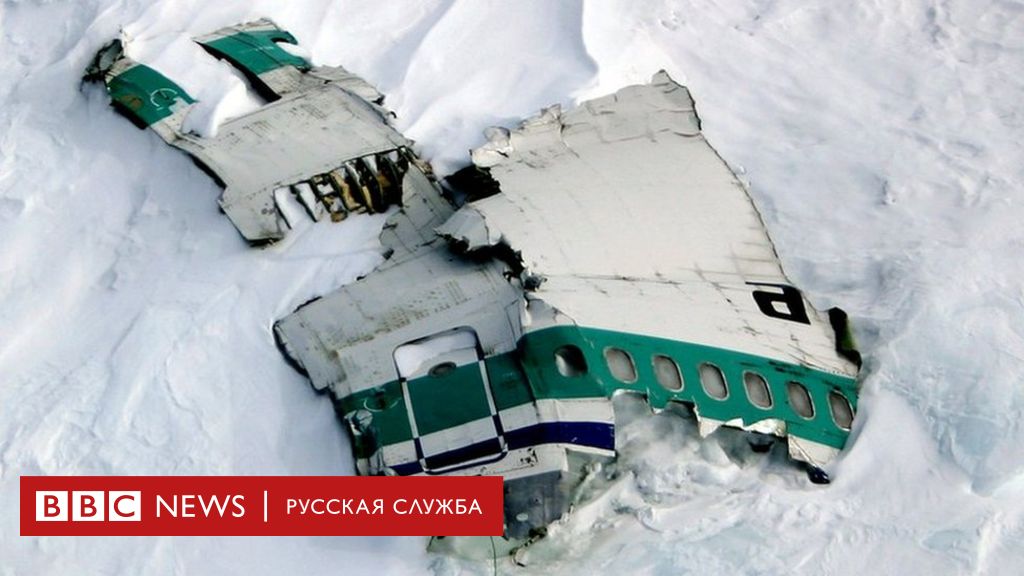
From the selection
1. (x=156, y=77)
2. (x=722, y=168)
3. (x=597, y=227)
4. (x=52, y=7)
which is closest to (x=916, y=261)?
(x=722, y=168)

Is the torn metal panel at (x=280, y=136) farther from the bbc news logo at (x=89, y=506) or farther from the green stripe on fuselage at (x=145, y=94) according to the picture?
the bbc news logo at (x=89, y=506)

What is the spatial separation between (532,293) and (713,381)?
57.4 inches

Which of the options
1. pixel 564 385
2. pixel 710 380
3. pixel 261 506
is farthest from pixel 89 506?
pixel 710 380

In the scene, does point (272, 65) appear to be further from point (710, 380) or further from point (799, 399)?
point (799, 399)

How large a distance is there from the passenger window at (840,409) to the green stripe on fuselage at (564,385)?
16.0 inches

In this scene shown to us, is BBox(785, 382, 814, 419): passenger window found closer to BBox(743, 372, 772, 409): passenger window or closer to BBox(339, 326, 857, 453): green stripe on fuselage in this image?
BBox(339, 326, 857, 453): green stripe on fuselage

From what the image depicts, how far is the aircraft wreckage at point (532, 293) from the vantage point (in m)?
7.77

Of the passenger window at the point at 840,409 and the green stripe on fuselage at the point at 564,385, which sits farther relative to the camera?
the passenger window at the point at 840,409

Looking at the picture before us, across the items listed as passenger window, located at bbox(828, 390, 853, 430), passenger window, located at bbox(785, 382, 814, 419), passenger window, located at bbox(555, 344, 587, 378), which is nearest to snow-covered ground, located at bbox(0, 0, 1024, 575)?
passenger window, located at bbox(828, 390, 853, 430)

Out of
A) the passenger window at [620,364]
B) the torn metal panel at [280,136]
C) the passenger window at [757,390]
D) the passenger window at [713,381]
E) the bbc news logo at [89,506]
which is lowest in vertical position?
the bbc news logo at [89,506]

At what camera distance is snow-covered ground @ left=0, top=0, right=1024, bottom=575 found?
790 cm

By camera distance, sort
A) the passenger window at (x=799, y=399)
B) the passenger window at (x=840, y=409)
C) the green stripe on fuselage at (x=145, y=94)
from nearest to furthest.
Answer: the passenger window at (x=799, y=399)
the passenger window at (x=840, y=409)
the green stripe on fuselage at (x=145, y=94)

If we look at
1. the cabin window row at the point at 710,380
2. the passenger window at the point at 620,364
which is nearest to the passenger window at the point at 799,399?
the cabin window row at the point at 710,380

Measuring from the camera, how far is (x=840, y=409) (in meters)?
8.52
